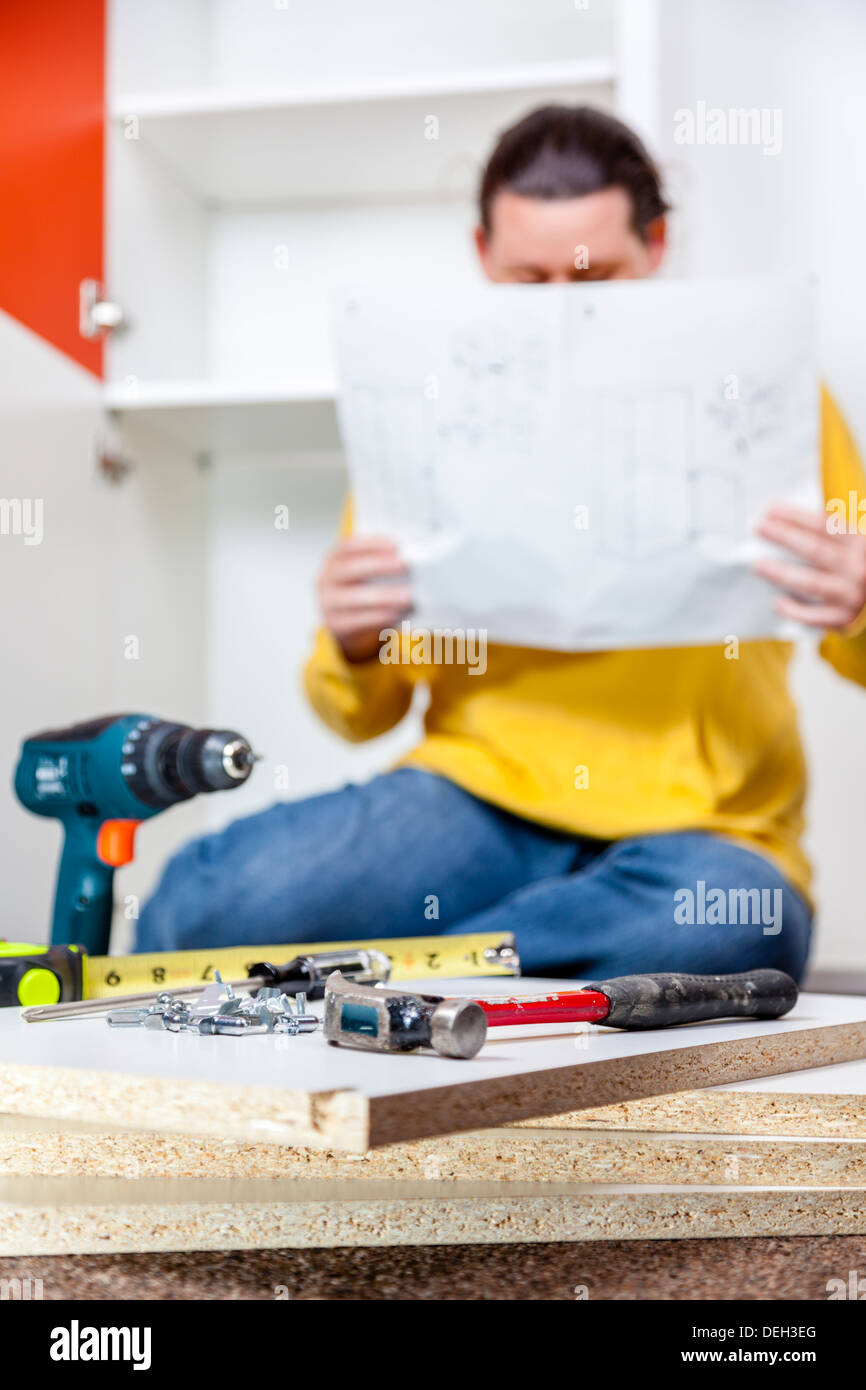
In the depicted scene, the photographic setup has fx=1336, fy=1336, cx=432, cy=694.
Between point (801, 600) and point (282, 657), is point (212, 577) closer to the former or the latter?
point (282, 657)

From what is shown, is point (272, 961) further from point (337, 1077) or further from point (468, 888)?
point (337, 1077)

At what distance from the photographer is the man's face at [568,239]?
1.21m

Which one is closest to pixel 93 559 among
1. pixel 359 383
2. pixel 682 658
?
pixel 359 383

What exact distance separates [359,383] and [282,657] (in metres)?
0.78

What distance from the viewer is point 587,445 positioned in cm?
112

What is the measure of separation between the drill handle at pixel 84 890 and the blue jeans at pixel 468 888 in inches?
4.9

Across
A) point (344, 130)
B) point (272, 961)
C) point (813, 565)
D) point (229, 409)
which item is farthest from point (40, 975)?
point (344, 130)

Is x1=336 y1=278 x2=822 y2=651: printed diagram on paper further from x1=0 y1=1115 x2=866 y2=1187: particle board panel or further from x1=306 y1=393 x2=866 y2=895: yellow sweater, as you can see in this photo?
x1=0 y1=1115 x2=866 y2=1187: particle board panel

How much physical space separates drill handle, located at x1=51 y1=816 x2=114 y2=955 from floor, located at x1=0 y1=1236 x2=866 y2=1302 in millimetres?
385

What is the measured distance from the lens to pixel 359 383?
45.6 inches

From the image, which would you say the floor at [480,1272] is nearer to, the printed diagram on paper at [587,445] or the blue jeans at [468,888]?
the blue jeans at [468,888]

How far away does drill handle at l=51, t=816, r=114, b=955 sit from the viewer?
102 cm
